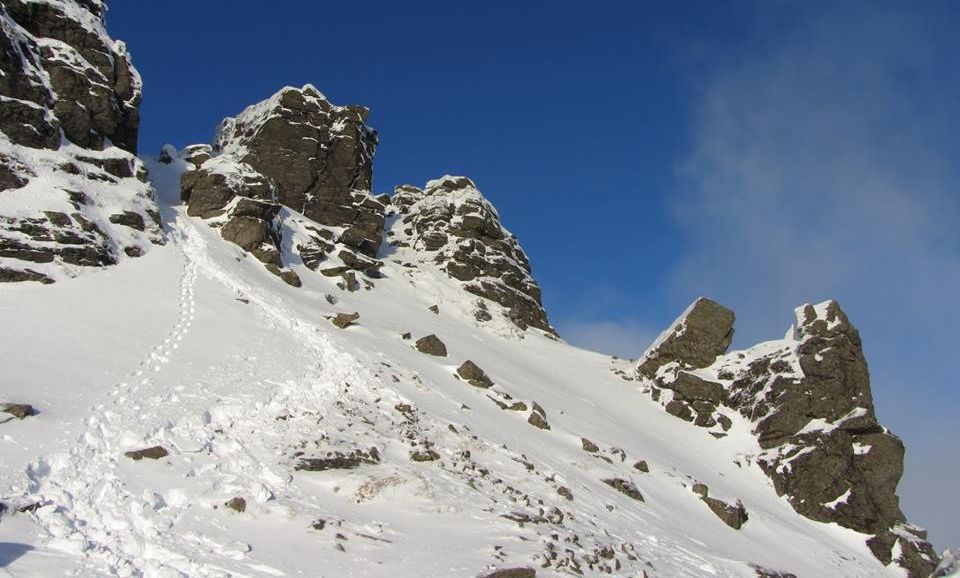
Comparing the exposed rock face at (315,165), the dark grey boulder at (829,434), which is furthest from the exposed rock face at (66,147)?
the dark grey boulder at (829,434)

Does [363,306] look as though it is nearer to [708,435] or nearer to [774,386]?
[708,435]

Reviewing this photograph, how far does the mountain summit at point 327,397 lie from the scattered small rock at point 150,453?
0.11 metres

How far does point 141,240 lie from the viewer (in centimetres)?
3694

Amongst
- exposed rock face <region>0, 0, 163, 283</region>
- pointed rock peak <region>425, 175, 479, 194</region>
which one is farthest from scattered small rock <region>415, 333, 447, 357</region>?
pointed rock peak <region>425, 175, 479, 194</region>

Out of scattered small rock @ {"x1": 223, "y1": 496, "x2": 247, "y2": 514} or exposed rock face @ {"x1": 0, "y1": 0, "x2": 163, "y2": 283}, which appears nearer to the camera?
scattered small rock @ {"x1": 223, "y1": 496, "x2": 247, "y2": 514}

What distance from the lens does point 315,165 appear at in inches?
2655

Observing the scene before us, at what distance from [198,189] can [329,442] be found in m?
38.9

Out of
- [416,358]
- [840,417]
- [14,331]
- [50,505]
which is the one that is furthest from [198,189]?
[840,417]

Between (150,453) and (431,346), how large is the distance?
25189mm

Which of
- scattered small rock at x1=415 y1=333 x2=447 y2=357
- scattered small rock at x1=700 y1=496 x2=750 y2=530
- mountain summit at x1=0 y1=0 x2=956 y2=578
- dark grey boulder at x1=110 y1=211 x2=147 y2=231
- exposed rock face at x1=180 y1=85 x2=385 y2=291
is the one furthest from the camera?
→ exposed rock face at x1=180 y1=85 x2=385 y2=291

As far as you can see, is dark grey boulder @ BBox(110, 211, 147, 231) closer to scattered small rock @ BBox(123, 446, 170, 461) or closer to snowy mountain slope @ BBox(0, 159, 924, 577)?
snowy mountain slope @ BBox(0, 159, 924, 577)

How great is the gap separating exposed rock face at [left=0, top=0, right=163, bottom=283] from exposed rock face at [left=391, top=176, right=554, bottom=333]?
34979 millimetres

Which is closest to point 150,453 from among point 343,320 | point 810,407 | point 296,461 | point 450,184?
point 296,461

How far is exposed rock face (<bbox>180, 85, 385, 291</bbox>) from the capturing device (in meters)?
58.0
